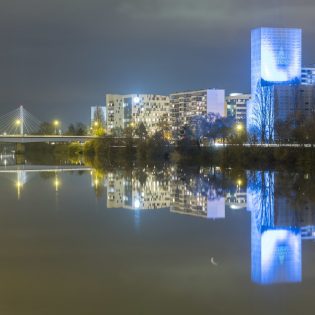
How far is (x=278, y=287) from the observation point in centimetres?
1022

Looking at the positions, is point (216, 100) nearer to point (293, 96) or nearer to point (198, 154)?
point (293, 96)

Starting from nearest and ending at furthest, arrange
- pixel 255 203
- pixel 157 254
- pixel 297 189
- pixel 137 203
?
pixel 157 254
pixel 255 203
pixel 137 203
pixel 297 189

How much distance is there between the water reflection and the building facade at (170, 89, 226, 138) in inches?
3460

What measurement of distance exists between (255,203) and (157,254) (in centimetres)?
1073

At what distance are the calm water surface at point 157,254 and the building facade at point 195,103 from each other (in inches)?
3952

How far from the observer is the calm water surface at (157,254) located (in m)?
9.43

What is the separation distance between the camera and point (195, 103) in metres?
134

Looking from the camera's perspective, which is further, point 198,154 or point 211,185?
point 198,154

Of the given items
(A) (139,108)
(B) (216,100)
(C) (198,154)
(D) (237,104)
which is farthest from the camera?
(A) (139,108)

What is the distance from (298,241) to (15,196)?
14707 mm

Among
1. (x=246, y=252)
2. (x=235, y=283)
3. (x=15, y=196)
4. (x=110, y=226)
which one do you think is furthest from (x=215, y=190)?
(x=235, y=283)

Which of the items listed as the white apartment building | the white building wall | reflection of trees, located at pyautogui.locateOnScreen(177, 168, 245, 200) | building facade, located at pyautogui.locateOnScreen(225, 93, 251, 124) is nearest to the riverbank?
reflection of trees, located at pyautogui.locateOnScreen(177, 168, 245, 200)

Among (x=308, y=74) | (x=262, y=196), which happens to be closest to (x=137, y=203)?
(x=262, y=196)

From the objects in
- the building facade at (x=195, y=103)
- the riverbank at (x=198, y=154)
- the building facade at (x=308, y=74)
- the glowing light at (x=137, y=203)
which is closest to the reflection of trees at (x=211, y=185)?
the glowing light at (x=137, y=203)
